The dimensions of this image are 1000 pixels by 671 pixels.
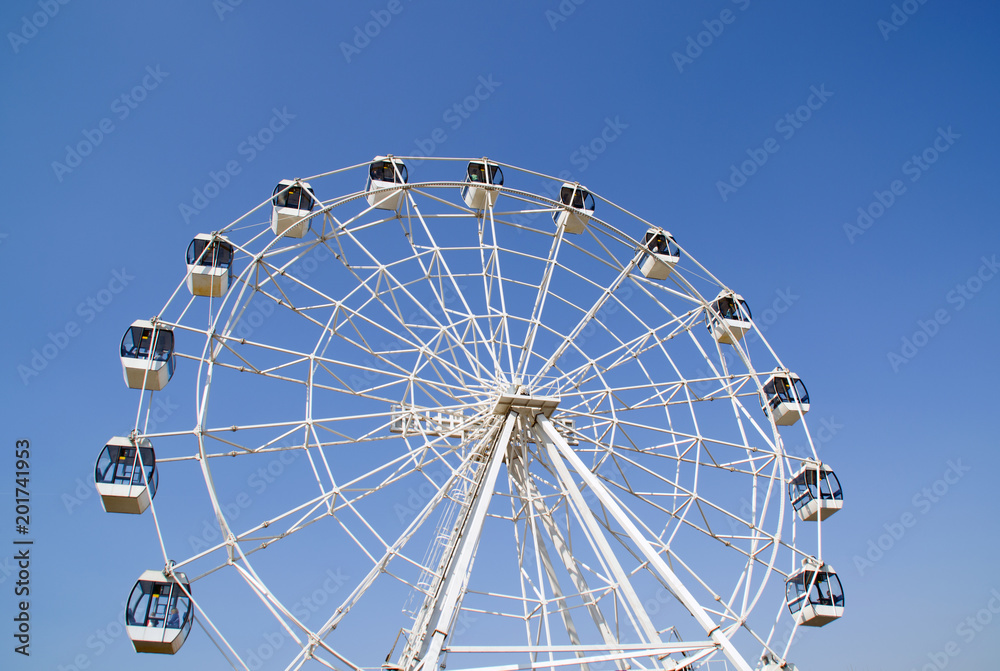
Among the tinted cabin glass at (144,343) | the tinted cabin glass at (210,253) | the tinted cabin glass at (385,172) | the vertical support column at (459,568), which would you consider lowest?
the vertical support column at (459,568)

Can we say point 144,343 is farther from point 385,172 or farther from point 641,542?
point 641,542

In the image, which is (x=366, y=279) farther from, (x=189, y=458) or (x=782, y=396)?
(x=782, y=396)

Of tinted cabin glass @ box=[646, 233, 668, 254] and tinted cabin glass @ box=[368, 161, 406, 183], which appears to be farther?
tinted cabin glass @ box=[646, 233, 668, 254]

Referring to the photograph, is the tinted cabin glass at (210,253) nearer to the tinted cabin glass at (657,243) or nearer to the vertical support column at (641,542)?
the vertical support column at (641,542)

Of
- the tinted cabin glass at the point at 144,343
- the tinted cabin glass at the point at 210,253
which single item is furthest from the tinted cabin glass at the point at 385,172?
the tinted cabin glass at the point at 144,343

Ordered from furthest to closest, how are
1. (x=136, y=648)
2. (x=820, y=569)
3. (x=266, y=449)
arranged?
(x=820, y=569) < (x=266, y=449) < (x=136, y=648)

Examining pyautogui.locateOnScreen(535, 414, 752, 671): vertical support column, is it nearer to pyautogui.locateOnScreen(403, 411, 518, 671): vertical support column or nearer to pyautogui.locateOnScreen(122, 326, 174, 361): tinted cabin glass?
pyautogui.locateOnScreen(403, 411, 518, 671): vertical support column

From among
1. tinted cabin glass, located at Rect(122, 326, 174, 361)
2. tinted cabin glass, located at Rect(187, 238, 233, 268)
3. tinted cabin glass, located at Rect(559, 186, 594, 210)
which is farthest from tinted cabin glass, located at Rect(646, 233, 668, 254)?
tinted cabin glass, located at Rect(122, 326, 174, 361)

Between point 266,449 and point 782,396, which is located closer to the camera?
point 266,449

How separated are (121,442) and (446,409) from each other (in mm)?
6338

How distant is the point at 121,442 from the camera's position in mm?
13617

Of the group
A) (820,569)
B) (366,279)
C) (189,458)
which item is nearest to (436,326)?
(366,279)

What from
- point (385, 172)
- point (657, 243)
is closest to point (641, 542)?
point (657, 243)

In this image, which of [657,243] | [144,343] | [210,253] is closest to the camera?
[144,343]
